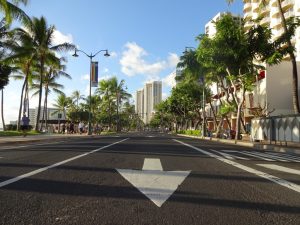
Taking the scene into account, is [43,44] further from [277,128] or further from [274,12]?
[274,12]

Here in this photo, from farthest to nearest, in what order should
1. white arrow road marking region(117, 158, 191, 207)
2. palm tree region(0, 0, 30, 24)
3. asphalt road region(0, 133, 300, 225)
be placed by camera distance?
palm tree region(0, 0, 30, 24) < white arrow road marking region(117, 158, 191, 207) < asphalt road region(0, 133, 300, 225)

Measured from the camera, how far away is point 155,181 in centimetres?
729

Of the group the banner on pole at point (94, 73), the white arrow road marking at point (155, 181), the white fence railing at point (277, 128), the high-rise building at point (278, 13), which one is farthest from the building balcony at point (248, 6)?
the white arrow road marking at point (155, 181)

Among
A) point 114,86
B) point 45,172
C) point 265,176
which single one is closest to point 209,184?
point 265,176

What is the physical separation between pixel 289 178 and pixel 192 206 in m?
3.97

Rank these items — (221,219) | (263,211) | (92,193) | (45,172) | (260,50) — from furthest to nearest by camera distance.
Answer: (260,50) → (45,172) → (92,193) → (263,211) → (221,219)

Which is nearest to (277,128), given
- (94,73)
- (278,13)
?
(94,73)

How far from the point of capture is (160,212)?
4824 mm

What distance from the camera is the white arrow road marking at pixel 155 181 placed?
19.3 ft

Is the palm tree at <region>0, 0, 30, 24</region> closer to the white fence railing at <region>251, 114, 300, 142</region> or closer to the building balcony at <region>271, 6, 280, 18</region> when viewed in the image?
the white fence railing at <region>251, 114, 300, 142</region>

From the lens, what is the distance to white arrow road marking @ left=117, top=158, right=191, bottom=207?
19.3 feet

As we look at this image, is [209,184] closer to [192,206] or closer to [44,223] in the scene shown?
[192,206]

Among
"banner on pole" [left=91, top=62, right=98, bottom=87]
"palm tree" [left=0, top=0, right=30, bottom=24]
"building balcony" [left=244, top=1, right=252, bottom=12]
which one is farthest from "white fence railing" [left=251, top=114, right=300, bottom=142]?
"building balcony" [left=244, top=1, right=252, bottom=12]

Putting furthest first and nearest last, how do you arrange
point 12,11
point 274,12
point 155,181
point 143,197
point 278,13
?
point 274,12, point 278,13, point 12,11, point 155,181, point 143,197
